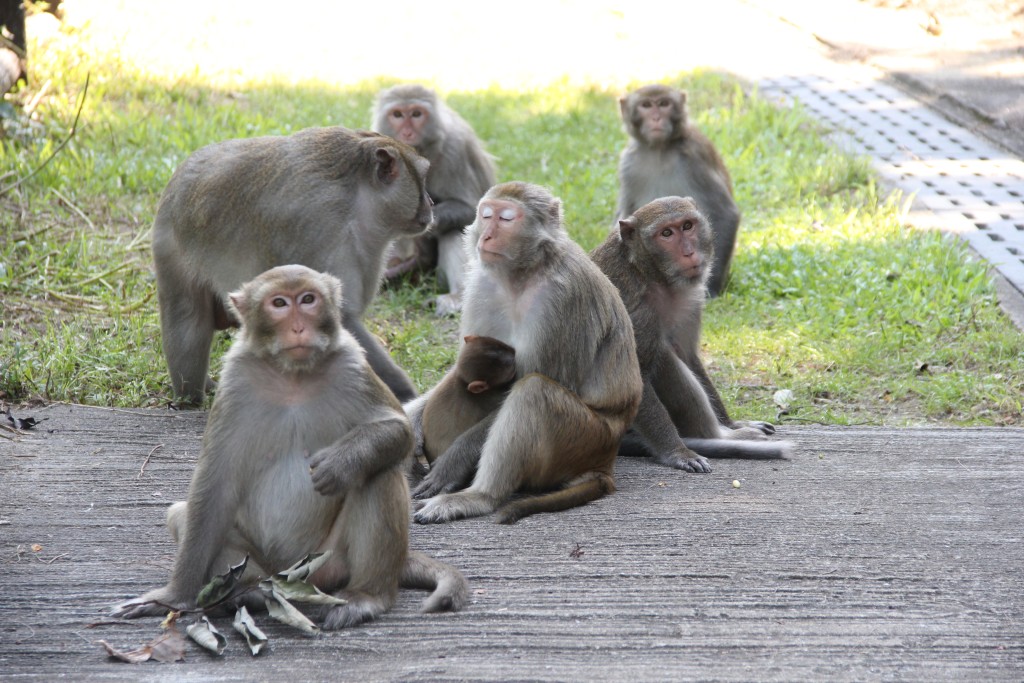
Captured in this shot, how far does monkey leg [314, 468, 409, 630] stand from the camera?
348cm

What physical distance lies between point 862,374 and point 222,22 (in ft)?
34.3

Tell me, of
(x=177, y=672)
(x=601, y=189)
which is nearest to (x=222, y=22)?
(x=601, y=189)

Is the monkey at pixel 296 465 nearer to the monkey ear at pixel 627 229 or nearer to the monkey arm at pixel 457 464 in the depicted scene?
the monkey arm at pixel 457 464

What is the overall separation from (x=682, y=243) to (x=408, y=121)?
3.15m

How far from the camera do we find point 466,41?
583 inches

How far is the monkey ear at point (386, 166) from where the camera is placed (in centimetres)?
553

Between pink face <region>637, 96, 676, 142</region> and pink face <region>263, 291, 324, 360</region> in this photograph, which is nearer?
pink face <region>263, 291, 324, 360</region>

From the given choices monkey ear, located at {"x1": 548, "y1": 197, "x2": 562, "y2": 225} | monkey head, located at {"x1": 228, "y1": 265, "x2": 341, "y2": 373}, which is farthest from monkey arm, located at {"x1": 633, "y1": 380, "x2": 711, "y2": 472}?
monkey head, located at {"x1": 228, "y1": 265, "x2": 341, "y2": 373}

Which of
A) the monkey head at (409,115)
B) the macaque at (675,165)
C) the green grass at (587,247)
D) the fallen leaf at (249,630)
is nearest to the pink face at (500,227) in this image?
the fallen leaf at (249,630)

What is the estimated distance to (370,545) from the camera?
11.5ft

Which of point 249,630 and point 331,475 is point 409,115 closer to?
point 331,475

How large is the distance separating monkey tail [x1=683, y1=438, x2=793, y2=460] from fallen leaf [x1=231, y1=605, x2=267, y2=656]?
8.22 feet

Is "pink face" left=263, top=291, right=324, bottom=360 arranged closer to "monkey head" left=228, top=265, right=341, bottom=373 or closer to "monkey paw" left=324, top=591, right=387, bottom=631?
"monkey head" left=228, top=265, right=341, bottom=373

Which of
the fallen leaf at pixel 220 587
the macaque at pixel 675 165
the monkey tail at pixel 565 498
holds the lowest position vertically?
the monkey tail at pixel 565 498
